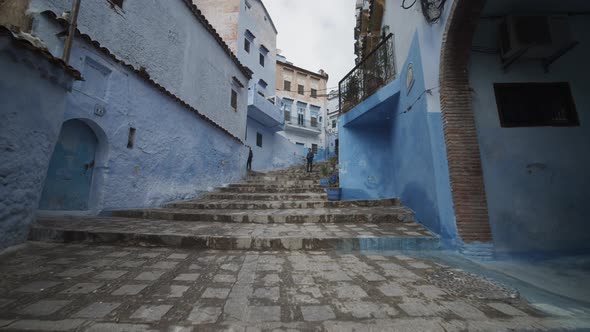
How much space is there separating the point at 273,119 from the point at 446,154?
539 inches

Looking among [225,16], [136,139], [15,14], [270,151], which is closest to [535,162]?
[136,139]

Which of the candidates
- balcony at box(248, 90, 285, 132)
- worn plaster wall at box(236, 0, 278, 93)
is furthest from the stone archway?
worn plaster wall at box(236, 0, 278, 93)

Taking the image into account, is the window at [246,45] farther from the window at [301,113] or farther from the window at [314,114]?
the window at [314,114]

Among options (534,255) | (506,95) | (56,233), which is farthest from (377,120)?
(56,233)

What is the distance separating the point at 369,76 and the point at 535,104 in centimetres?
416

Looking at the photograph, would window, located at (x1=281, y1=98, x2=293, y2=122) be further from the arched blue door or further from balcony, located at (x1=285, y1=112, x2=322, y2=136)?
the arched blue door

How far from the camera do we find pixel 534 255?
317cm

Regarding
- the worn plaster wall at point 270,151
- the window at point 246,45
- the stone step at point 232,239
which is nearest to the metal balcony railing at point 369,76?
the stone step at point 232,239

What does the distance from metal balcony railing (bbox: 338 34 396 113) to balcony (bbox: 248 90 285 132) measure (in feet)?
24.4

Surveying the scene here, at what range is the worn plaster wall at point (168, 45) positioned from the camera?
5.00 meters

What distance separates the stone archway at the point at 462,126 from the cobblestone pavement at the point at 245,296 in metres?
1.12

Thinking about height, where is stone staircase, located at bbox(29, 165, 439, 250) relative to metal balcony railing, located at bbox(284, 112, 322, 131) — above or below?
below

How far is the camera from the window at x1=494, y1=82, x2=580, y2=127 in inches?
142

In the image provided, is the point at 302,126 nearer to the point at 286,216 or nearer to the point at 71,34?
the point at 286,216
